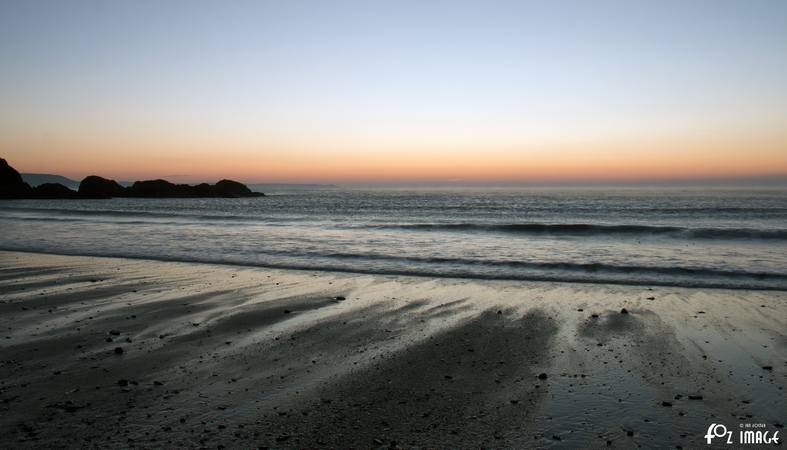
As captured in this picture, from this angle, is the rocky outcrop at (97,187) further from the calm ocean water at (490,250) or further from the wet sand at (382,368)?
the wet sand at (382,368)

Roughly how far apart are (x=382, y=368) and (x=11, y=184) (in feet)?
347

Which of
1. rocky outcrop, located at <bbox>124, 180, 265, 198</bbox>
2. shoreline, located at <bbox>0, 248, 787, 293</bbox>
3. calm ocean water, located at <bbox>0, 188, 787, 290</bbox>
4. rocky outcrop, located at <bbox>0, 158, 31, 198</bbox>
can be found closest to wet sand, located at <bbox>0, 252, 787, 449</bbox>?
shoreline, located at <bbox>0, 248, 787, 293</bbox>

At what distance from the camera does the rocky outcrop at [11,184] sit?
8344 centimetres

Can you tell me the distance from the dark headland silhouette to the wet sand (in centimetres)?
9705

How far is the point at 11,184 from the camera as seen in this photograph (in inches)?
3334

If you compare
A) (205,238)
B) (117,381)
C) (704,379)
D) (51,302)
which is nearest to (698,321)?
(704,379)

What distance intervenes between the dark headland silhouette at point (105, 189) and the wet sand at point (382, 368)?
97.1 metres

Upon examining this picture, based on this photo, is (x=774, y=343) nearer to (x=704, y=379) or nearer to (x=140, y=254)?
(x=704, y=379)

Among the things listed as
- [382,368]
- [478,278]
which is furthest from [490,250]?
[382,368]

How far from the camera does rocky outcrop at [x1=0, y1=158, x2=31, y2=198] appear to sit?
83438mm

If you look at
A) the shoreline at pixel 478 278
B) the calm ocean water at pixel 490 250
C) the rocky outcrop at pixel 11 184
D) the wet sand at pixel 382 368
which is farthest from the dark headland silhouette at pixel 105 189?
the wet sand at pixel 382 368

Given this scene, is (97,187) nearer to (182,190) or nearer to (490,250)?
(182,190)

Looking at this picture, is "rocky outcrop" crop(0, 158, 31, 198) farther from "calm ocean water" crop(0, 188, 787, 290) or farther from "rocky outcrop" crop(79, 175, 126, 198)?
"calm ocean water" crop(0, 188, 787, 290)

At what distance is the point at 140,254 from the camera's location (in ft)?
55.9
